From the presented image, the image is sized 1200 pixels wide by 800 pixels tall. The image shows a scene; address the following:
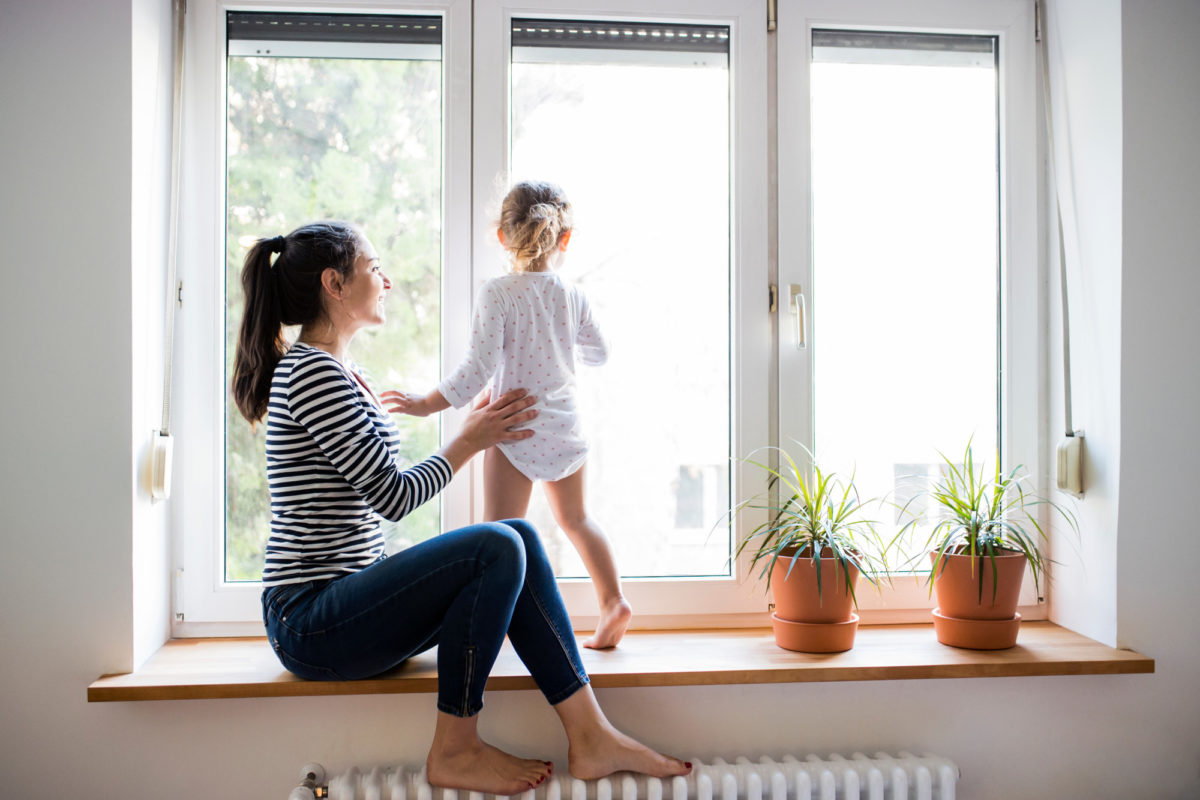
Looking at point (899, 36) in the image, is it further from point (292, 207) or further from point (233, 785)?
point (233, 785)

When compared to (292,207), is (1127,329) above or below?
below

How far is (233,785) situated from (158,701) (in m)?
0.21

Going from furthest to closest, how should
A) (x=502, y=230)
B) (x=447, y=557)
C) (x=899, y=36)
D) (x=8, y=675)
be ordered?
1. (x=899, y=36)
2. (x=502, y=230)
3. (x=8, y=675)
4. (x=447, y=557)

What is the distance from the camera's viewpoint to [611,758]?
149cm

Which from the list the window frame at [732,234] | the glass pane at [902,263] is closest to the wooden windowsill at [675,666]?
the window frame at [732,234]

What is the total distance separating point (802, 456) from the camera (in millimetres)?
1947

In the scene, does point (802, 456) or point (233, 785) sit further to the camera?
point (802, 456)

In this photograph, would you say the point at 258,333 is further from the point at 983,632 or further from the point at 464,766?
the point at 983,632

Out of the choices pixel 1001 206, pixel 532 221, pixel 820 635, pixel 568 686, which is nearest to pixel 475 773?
pixel 568 686

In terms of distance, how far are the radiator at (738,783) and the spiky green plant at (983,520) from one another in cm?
38

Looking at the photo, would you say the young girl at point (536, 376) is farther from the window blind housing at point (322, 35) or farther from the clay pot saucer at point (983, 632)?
the clay pot saucer at point (983, 632)

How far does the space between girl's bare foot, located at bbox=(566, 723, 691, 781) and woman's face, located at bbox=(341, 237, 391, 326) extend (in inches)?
34.9

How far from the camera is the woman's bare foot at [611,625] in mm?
1736

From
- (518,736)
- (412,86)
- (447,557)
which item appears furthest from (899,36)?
(518,736)
